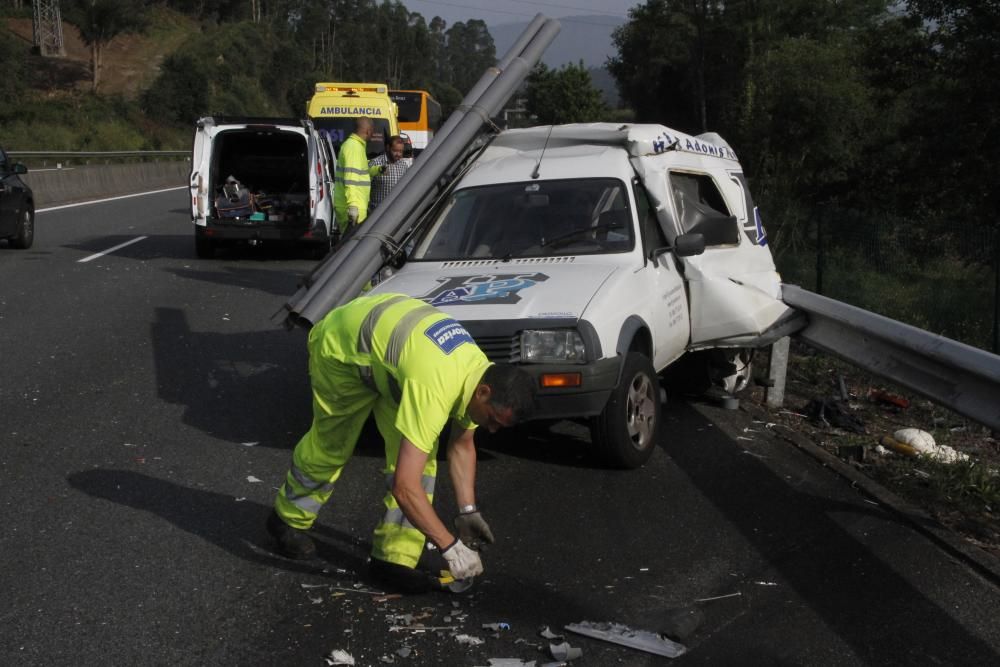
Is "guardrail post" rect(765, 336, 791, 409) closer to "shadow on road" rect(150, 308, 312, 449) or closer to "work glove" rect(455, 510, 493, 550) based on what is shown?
"shadow on road" rect(150, 308, 312, 449)

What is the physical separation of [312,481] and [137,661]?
112 cm

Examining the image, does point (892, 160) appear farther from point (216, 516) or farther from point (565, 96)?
point (565, 96)

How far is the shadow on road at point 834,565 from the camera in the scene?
4.46 meters

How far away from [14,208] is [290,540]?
44.4 feet

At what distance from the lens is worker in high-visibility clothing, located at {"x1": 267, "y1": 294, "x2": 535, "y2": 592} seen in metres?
4.18

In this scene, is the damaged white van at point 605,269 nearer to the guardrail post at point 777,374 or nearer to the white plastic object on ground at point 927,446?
the guardrail post at point 777,374

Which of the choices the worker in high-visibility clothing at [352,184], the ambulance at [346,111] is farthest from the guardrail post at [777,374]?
the ambulance at [346,111]

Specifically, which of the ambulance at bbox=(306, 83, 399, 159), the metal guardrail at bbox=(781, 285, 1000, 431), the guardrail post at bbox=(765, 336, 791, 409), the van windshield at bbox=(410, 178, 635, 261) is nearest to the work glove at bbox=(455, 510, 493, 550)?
the metal guardrail at bbox=(781, 285, 1000, 431)

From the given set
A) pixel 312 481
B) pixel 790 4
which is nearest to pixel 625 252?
pixel 312 481

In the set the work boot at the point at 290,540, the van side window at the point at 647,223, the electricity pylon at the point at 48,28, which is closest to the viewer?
the work boot at the point at 290,540

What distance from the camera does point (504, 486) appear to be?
646cm

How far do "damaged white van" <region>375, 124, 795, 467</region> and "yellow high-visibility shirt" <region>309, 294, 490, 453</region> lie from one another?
176 centimetres

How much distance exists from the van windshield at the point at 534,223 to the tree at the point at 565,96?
207ft

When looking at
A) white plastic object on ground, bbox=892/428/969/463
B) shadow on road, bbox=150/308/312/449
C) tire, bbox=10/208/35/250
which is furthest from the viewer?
tire, bbox=10/208/35/250
